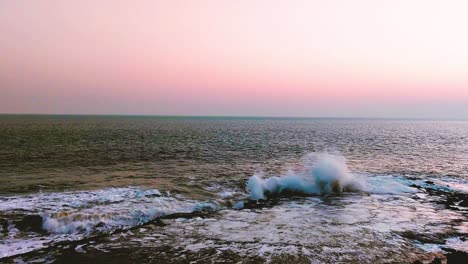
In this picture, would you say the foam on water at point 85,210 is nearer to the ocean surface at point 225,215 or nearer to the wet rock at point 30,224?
the ocean surface at point 225,215

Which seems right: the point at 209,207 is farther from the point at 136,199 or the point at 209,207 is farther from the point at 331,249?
the point at 331,249

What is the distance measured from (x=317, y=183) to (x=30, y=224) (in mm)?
16170

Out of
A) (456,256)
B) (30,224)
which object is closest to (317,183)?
(456,256)

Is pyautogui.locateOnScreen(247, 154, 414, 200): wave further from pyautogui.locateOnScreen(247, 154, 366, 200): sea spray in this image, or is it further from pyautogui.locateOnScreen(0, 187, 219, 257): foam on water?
pyautogui.locateOnScreen(0, 187, 219, 257): foam on water

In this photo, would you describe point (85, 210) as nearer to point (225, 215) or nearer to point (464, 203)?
point (225, 215)

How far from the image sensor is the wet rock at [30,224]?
1284cm

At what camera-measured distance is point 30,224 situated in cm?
1330

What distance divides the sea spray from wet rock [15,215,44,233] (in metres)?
11.0

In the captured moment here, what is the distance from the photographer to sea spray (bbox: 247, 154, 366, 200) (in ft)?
68.7

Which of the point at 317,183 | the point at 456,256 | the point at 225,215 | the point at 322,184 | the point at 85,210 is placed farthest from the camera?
the point at 317,183

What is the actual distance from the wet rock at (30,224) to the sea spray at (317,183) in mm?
10990

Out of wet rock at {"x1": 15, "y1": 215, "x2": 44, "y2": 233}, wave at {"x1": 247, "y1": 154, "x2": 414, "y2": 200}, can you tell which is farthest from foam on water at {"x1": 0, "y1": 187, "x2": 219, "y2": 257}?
wave at {"x1": 247, "y1": 154, "x2": 414, "y2": 200}

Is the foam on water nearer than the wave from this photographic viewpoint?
Yes

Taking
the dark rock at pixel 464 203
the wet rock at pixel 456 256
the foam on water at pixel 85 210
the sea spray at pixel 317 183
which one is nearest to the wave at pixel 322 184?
the sea spray at pixel 317 183
